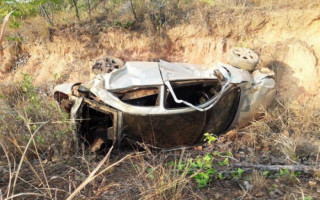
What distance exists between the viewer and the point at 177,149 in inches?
169

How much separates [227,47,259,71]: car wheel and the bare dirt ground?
1.05m

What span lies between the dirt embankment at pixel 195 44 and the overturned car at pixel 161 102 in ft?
8.14

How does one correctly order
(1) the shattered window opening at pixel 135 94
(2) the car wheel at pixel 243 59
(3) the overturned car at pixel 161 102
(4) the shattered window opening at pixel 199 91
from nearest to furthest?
(3) the overturned car at pixel 161 102
(1) the shattered window opening at pixel 135 94
(4) the shattered window opening at pixel 199 91
(2) the car wheel at pixel 243 59

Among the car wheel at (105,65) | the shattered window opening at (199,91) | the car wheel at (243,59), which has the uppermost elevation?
the car wheel at (243,59)

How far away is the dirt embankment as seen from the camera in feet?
22.3

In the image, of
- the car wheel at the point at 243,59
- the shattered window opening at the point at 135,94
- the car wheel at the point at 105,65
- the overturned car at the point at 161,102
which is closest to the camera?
the overturned car at the point at 161,102

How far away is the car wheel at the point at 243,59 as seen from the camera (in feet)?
16.7

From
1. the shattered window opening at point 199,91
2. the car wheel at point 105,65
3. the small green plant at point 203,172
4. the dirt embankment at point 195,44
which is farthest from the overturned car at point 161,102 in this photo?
the dirt embankment at point 195,44

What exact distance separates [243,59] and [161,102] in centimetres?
229

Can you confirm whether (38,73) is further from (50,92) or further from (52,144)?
(52,144)

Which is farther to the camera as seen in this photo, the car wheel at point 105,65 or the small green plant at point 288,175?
the car wheel at point 105,65

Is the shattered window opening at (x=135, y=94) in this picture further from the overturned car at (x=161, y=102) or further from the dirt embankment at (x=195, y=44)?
the dirt embankment at (x=195, y=44)

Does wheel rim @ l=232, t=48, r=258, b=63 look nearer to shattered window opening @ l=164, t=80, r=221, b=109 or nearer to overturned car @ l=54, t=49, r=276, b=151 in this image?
overturned car @ l=54, t=49, r=276, b=151

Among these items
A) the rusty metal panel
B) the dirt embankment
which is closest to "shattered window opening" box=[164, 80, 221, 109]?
the rusty metal panel
